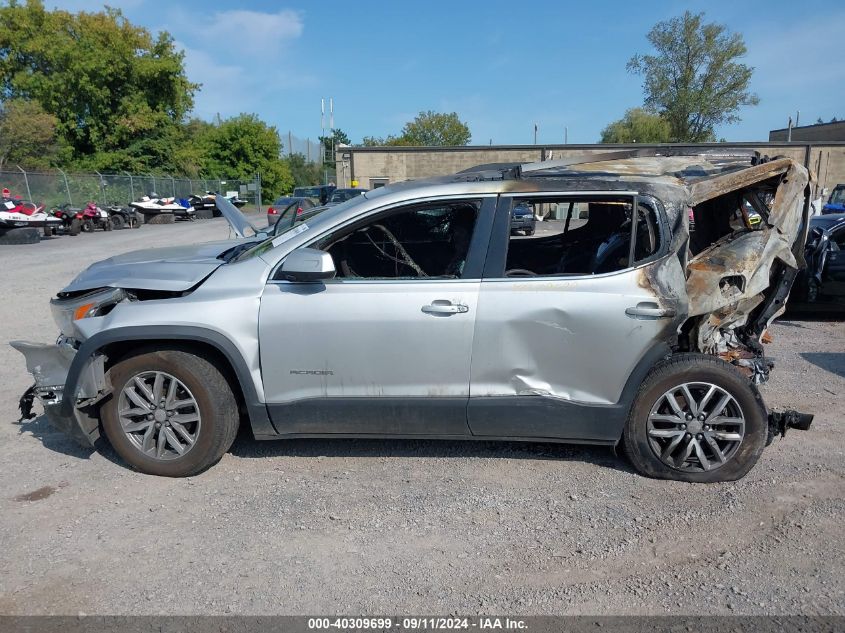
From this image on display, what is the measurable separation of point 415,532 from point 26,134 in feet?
139

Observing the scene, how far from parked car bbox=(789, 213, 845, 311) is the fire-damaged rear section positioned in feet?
13.5

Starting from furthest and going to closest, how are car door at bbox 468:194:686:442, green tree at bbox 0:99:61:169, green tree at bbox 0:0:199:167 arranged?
1. green tree at bbox 0:0:199:167
2. green tree at bbox 0:99:61:169
3. car door at bbox 468:194:686:442

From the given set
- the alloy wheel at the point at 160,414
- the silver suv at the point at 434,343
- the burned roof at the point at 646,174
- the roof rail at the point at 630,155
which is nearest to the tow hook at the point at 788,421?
the silver suv at the point at 434,343

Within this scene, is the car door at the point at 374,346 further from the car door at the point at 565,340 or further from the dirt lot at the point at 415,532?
the dirt lot at the point at 415,532

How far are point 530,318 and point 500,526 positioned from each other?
3.86ft

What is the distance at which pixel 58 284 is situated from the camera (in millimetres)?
11312

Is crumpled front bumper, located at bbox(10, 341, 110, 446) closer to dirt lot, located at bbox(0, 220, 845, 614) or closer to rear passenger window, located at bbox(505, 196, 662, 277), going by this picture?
dirt lot, located at bbox(0, 220, 845, 614)

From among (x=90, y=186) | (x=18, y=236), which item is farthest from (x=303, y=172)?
(x=18, y=236)

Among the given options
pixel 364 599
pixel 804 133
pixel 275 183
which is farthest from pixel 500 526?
pixel 804 133

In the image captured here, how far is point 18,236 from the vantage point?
19.3 meters

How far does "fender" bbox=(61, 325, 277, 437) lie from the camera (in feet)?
12.5

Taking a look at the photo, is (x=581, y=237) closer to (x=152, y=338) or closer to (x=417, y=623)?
(x=152, y=338)

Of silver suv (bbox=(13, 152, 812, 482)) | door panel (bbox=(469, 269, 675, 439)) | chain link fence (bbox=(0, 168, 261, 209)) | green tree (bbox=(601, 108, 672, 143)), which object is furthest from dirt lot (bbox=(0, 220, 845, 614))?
green tree (bbox=(601, 108, 672, 143))

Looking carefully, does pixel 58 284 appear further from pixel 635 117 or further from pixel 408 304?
pixel 635 117
